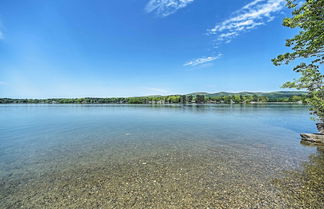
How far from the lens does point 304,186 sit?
585 cm

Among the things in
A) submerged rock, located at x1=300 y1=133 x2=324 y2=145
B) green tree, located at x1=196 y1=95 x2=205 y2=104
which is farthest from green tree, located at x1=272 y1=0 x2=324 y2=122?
green tree, located at x1=196 y1=95 x2=205 y2=104

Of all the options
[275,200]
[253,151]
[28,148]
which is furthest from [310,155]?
[28,148]

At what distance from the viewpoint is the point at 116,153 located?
34.0 feet

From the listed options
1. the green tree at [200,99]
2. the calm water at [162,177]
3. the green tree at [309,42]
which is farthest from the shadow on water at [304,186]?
the green tree at [200,99]

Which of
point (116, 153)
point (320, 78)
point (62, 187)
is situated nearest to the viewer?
point (62, 187)

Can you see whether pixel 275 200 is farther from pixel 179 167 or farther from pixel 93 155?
pixel 93 155

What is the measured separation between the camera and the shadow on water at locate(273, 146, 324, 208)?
4.90 m

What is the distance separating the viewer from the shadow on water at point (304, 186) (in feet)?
16.1

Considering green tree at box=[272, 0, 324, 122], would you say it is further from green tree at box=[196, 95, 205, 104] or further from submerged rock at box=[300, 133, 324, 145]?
green tree at box=[196, 95, 205, 104]

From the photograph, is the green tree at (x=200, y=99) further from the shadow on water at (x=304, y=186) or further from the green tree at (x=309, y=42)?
the shadow on water at (x=304, y=186)

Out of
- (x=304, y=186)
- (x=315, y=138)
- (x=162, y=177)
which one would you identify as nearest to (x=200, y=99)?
(x=315, y=138)

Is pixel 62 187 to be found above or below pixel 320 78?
below

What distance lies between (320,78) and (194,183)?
612 inches

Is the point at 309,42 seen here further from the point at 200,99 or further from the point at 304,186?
the point at 200,99
